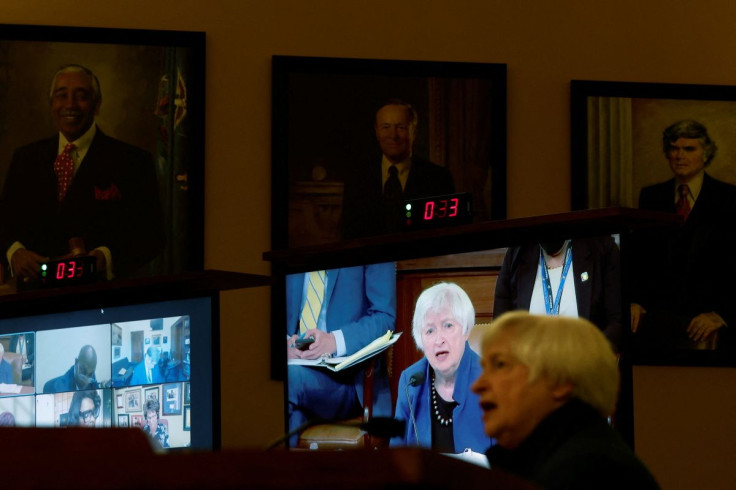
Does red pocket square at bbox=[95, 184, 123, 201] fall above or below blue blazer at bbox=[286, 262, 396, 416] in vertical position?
above

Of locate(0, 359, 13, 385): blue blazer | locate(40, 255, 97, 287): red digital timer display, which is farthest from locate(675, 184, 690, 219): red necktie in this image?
locate(0, 359, 13, 385): blue blazer

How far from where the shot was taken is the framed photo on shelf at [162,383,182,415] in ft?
13.3

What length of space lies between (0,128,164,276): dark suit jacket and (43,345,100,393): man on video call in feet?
3.09

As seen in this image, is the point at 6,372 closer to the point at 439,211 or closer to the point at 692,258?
the point at 439,211

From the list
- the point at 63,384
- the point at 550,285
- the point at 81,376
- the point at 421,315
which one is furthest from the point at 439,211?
the point at 63,384

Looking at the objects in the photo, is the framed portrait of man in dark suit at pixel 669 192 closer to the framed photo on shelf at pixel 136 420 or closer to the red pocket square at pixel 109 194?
the red pocket square at pixel 109 194

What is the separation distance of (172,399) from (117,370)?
30 cm

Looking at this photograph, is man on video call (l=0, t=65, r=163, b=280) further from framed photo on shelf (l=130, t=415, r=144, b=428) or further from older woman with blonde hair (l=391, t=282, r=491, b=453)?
older woman with blonde hair (l=391, t=282, r=491, b=453)

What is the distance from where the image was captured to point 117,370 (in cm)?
421

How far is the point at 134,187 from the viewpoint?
17.4 feet

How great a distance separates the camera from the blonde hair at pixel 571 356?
2338 millimetres

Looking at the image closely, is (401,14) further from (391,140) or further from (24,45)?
(24,45)

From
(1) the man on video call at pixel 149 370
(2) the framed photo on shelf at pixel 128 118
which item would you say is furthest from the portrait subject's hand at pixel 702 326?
(1) the man on video call at pixel 149 370

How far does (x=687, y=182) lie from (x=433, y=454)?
4894 millimetres
